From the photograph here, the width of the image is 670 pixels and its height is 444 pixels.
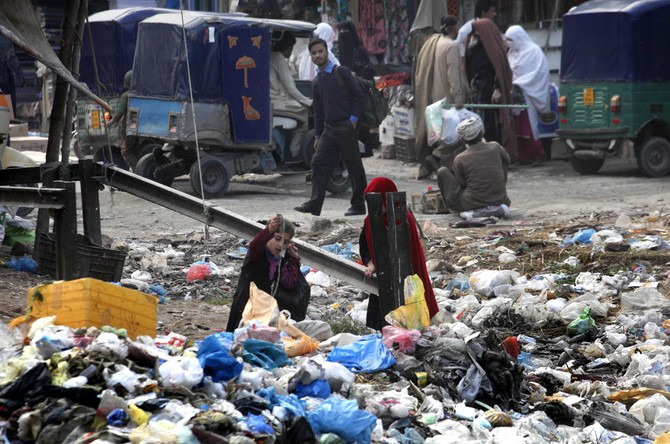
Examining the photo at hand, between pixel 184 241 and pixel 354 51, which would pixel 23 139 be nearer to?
pixel 184 241

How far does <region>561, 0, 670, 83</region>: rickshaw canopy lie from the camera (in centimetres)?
1567

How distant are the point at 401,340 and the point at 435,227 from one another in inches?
224

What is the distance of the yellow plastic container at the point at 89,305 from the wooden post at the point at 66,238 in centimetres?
166

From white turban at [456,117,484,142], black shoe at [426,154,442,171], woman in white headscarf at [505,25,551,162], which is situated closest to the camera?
white turban at [456,117,484,142]

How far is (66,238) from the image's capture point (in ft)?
25.5

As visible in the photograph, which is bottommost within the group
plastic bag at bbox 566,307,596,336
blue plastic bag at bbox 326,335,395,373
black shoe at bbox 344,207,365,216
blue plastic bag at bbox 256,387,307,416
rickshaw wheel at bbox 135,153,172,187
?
plastic bag at bbox 566,307,596,336

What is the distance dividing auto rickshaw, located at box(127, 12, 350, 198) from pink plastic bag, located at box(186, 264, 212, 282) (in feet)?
13.9

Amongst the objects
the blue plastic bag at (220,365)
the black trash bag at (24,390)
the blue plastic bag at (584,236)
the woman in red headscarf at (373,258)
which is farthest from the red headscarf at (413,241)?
the blue plastic bag at (584,236)

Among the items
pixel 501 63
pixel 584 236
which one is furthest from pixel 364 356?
pixel 501 63

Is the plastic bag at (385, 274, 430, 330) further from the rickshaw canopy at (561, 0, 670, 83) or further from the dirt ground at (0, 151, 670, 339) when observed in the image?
the rickshaw canopy at (561, 0, 670, 83)

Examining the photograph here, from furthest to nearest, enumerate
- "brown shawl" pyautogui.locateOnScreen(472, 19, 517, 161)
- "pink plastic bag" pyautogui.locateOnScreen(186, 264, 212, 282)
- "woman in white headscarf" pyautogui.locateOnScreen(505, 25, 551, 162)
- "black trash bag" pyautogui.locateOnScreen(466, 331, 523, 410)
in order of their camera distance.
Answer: "woman in white headscarf" pyautogui.locateOnScreen(505, 25, 551, 162) < "brown shawl" pyautogui.locateOnScreen(472, 19, 517, 161) < "pink plastic bag" pyautogui.locateOnScreen(186, 264, 212, 282) < "black trash bag" pyautogui.locateOnScreen(466, 331, 523, 410)

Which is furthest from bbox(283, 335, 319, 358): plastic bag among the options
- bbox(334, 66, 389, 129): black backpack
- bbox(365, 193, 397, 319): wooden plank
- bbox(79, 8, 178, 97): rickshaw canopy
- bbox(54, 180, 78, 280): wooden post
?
bbox(79, 8, 178, 97): rickshaw canopy

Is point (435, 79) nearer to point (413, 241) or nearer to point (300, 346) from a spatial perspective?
point (413, 241)

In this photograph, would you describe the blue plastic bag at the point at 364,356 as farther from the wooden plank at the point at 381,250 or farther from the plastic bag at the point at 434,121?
the plastic bag at the point at 434,121
